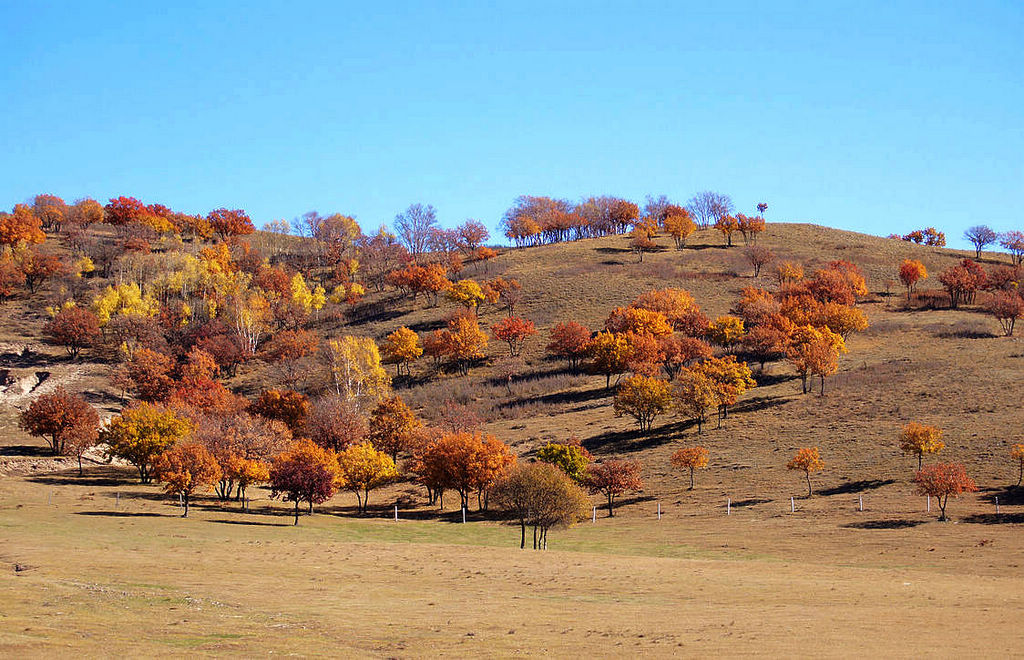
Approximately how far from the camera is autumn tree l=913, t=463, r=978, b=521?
62.5 metres

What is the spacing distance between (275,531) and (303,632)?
36495 mm

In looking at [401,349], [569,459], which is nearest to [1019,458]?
[569,459]

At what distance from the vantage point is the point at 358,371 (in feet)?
416

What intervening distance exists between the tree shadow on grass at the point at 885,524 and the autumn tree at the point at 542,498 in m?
20.0

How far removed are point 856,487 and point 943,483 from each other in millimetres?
11060

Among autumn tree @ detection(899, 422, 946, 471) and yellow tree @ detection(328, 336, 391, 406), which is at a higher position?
yellow tree @ detection(328, 336, 391, 406)

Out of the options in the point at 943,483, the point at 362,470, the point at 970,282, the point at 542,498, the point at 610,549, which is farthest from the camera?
the point at 970,282

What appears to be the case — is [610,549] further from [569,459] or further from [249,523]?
[249,523]

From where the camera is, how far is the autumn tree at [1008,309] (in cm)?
12294

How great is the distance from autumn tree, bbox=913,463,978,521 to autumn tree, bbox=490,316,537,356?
79838 mm

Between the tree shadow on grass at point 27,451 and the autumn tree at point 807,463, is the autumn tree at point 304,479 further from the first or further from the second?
the autumn tree at point 807,463

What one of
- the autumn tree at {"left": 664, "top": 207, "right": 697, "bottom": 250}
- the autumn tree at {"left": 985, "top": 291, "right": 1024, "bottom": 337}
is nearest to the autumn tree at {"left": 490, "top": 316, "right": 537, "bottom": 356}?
the autumn tree at {"left": 664, "top": 207, "right": 697, "bottom": 250}

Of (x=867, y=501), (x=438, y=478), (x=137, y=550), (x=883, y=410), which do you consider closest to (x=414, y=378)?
(x=438, y=478)

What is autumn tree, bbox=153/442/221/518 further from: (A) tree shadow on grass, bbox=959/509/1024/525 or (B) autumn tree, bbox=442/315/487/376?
(B) autumn tree, bbox=442/315/487/376
